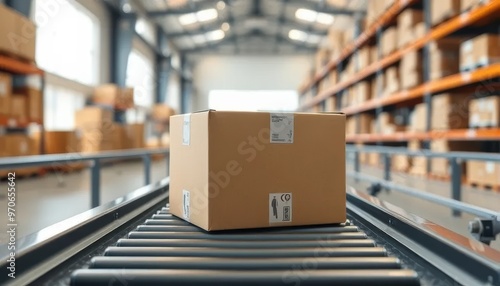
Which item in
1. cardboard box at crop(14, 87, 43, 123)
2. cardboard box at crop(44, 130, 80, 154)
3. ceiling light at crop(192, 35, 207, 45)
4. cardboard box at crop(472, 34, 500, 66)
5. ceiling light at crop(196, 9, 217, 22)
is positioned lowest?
cardboard box at crop(44, 130, 80, 154)

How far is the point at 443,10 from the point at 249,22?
40.2 ft

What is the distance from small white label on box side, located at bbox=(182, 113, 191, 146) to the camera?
135cm

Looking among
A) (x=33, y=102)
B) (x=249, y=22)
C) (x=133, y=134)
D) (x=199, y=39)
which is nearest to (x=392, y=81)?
(x=33, y=102)

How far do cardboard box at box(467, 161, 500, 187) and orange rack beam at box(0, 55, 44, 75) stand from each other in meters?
5.73

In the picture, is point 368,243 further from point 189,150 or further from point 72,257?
point 72,257

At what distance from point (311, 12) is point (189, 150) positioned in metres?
12.9

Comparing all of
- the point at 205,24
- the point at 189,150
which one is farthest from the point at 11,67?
the point at 205,24

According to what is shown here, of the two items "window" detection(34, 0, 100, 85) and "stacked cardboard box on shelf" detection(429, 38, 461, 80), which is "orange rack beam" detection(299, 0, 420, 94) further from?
"window" detection(34, 0, 100, 85)

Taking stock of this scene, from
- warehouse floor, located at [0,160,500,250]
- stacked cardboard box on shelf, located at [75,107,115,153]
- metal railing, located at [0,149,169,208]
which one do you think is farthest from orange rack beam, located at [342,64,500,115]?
stacked cardboard box on shelf, located at [75,107,115,153]

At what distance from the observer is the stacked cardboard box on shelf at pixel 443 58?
458cm

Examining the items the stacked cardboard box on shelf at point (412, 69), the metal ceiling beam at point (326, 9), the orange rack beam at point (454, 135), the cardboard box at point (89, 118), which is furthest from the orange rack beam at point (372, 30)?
the cardboard box at point (89, 118)

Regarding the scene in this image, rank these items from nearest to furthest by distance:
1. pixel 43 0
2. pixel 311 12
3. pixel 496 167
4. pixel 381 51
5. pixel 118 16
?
pixel 496 167 < pixel 381 51 < pixel 43 0 < pixel 118 16 < pixel 311 12

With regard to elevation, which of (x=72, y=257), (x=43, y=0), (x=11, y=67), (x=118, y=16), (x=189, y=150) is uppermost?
(x=118, y=16)

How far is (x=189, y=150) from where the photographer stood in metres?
1.35
